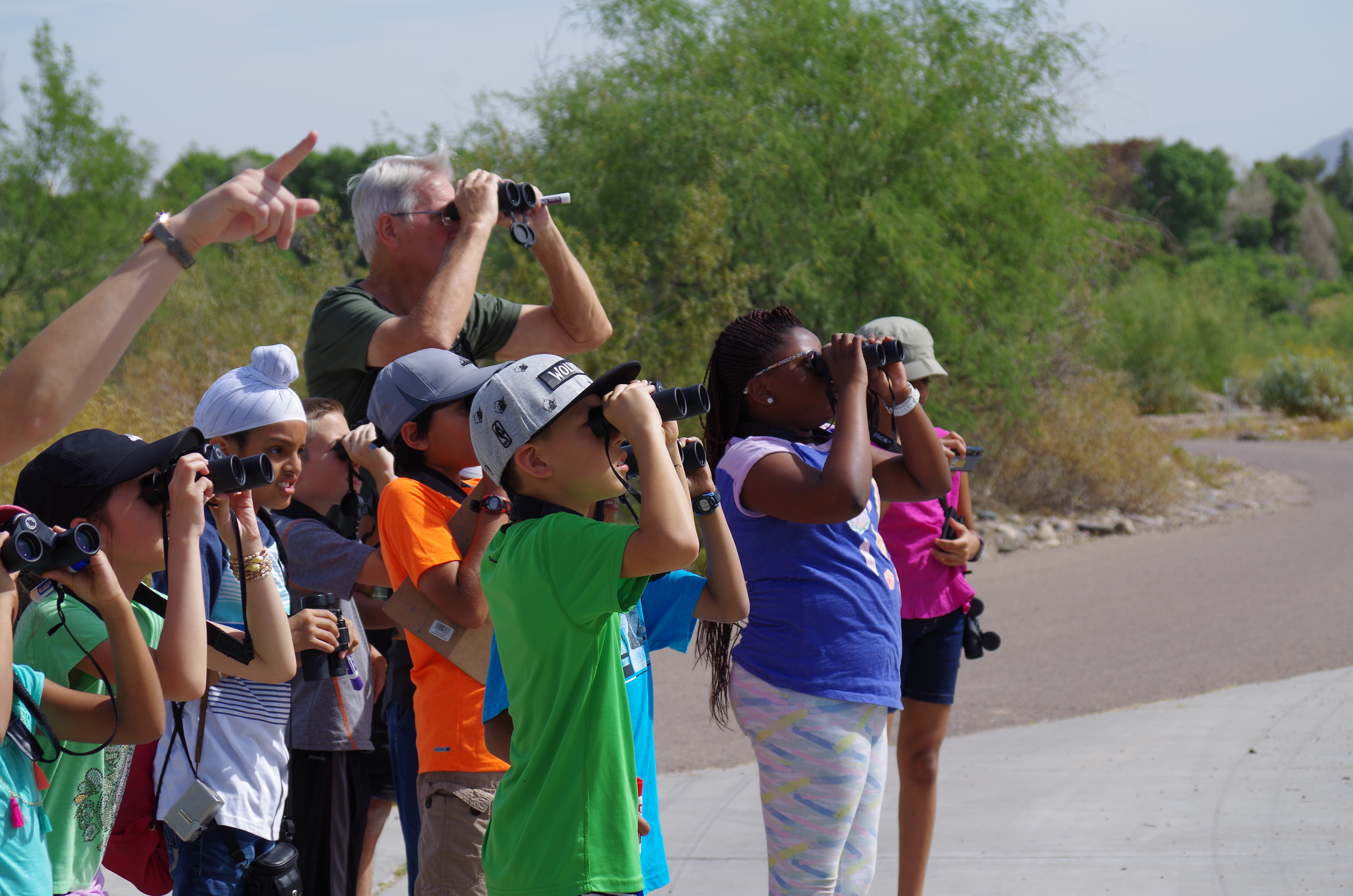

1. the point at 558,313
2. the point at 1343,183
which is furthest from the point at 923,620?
the point at 1343,183

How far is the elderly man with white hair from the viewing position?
120 inches

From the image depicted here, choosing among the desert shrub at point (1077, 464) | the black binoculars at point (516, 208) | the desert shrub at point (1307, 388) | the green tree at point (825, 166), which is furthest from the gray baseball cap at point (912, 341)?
the desert shrub at point (1307, 388)

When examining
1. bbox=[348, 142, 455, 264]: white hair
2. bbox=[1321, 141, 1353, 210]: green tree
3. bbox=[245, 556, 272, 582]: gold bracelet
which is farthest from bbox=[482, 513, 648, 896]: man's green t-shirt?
bbox=[1321, 141, 1353, 210]: green tree

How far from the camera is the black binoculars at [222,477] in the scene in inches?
91.1

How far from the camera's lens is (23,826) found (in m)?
1.98

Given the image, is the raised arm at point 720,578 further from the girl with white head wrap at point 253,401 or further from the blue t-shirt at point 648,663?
the girl with white head wrap at point 253,401

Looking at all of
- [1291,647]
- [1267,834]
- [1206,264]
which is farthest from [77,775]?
[1206,264]

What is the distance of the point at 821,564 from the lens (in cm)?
295

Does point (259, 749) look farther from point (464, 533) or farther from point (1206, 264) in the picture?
point (1206, 264)

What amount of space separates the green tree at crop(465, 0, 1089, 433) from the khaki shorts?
26.5 ft

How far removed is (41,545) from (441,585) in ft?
3.10

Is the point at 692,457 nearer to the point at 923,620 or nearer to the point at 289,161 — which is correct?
the point at 289,161

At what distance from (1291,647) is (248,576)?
24.9ft

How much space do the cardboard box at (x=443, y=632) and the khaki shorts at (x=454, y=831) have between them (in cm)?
22
